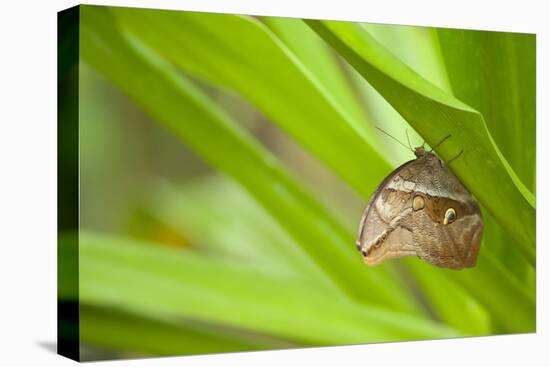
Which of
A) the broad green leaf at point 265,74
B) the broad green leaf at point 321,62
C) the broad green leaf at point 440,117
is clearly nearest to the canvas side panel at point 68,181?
the broad green leaf at point 265,74

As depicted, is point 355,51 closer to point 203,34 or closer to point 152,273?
point 203,34

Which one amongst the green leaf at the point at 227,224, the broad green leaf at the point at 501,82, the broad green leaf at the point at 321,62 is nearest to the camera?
the green leaf at the point at 227,224

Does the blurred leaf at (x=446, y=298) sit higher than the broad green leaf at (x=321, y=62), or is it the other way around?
the broad green leaf at (x=321, y=62)

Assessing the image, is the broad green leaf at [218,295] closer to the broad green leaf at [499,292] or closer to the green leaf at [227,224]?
the green leaf at [227,224]

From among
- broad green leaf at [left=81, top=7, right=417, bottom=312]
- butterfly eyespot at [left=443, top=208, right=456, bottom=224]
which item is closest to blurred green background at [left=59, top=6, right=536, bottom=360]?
broad green leaf at [left=81, top=7, right=417, bottom=312]

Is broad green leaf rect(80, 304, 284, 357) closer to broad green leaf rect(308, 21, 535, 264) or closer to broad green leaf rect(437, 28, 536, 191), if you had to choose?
broad green leaf rect(308, 21, 535, 264)

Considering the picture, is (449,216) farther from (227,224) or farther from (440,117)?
(227,224)

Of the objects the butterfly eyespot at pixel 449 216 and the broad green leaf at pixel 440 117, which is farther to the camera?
the butterfly eyespot at pixel 449 216

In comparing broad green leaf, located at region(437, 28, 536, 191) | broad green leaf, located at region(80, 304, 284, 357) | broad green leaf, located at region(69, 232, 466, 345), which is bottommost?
broad green leaf, located at region(80, 304, 284, 357)

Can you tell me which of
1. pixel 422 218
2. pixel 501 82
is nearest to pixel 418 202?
pixel 422 218
